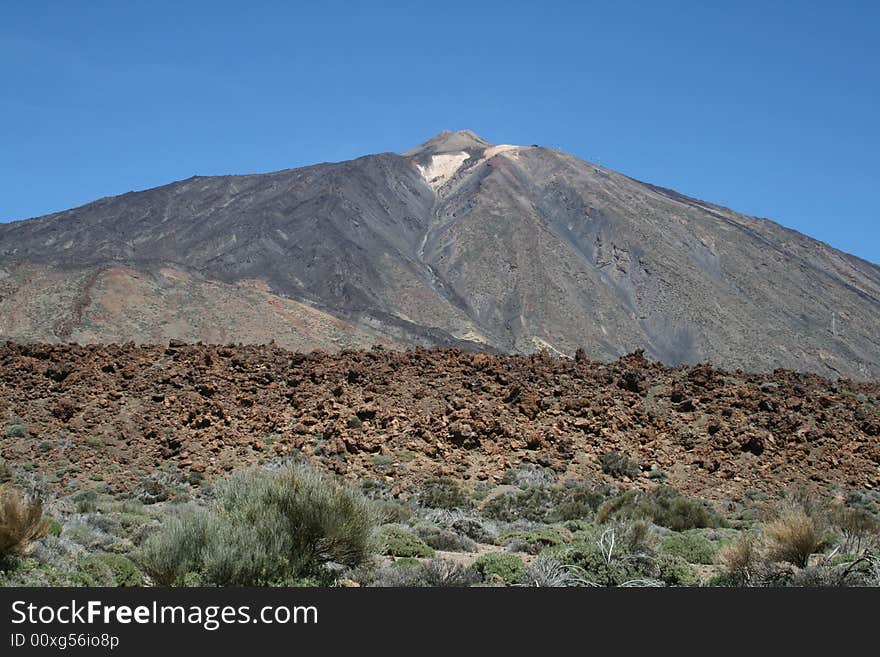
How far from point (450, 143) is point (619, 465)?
16059 centimetres

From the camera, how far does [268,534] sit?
892 cm

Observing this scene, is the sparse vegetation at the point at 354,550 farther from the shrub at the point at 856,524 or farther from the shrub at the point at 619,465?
the shrub at the point at 619,465

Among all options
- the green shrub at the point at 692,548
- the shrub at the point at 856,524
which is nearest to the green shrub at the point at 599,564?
the green shrub at the point at 692,548

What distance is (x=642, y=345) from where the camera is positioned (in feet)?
312

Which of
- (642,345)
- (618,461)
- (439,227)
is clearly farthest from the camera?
(439,227)

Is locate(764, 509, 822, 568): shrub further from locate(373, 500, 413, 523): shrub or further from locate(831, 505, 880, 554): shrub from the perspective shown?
locate(373, 500, 413, 523): shrub

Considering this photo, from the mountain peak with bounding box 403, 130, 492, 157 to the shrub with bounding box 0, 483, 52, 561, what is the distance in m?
157

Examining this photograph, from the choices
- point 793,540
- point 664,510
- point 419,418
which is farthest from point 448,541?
point 419,418

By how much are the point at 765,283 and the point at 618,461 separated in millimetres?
101554

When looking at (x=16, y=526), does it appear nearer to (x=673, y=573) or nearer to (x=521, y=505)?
(x=673, y=573)

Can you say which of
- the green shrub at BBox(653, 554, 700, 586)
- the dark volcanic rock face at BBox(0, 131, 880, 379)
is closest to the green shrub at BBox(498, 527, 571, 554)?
the green shrub at BBox(653, 554, 700, 586)

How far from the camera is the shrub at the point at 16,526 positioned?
27.6ft

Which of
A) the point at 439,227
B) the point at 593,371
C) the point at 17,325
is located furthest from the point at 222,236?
the point at 593,371

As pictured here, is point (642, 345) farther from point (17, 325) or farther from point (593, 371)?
point (593, 371)
